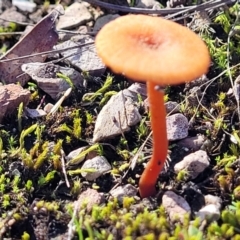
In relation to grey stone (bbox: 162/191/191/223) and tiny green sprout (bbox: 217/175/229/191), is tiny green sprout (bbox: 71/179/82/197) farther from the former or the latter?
tiny green sprout (bbox: 217/175/229/191)

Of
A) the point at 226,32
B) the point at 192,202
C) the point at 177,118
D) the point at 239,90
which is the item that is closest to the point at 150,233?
the point at 192,202

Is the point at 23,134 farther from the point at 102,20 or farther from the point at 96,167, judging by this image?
the point at 102,20

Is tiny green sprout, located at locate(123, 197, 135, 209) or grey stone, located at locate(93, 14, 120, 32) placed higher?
grey stone, located at locate(93, 14, 120, 32)

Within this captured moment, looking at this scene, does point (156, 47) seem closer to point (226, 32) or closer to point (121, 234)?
point (121, 234)

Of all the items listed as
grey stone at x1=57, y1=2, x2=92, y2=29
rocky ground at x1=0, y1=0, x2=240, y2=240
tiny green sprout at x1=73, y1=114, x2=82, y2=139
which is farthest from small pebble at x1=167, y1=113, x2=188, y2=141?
grey stone at x1=57, y1=2, x2=92, y2=29

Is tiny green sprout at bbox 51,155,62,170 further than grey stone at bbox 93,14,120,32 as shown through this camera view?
No

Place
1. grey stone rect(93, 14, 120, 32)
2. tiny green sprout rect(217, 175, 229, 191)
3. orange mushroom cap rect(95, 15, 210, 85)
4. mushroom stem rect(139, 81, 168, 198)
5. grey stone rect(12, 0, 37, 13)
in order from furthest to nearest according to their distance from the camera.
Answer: grey stone rect(12, 0, 37, 13) < grey stone rect(93, 14, 120, 32) < tiny green sprout rect(217, 175, 229, 191) < mushroom stem rect(139, 81, 168, 198) < orange mushroom cap rect(95, 15, 210, 85)
